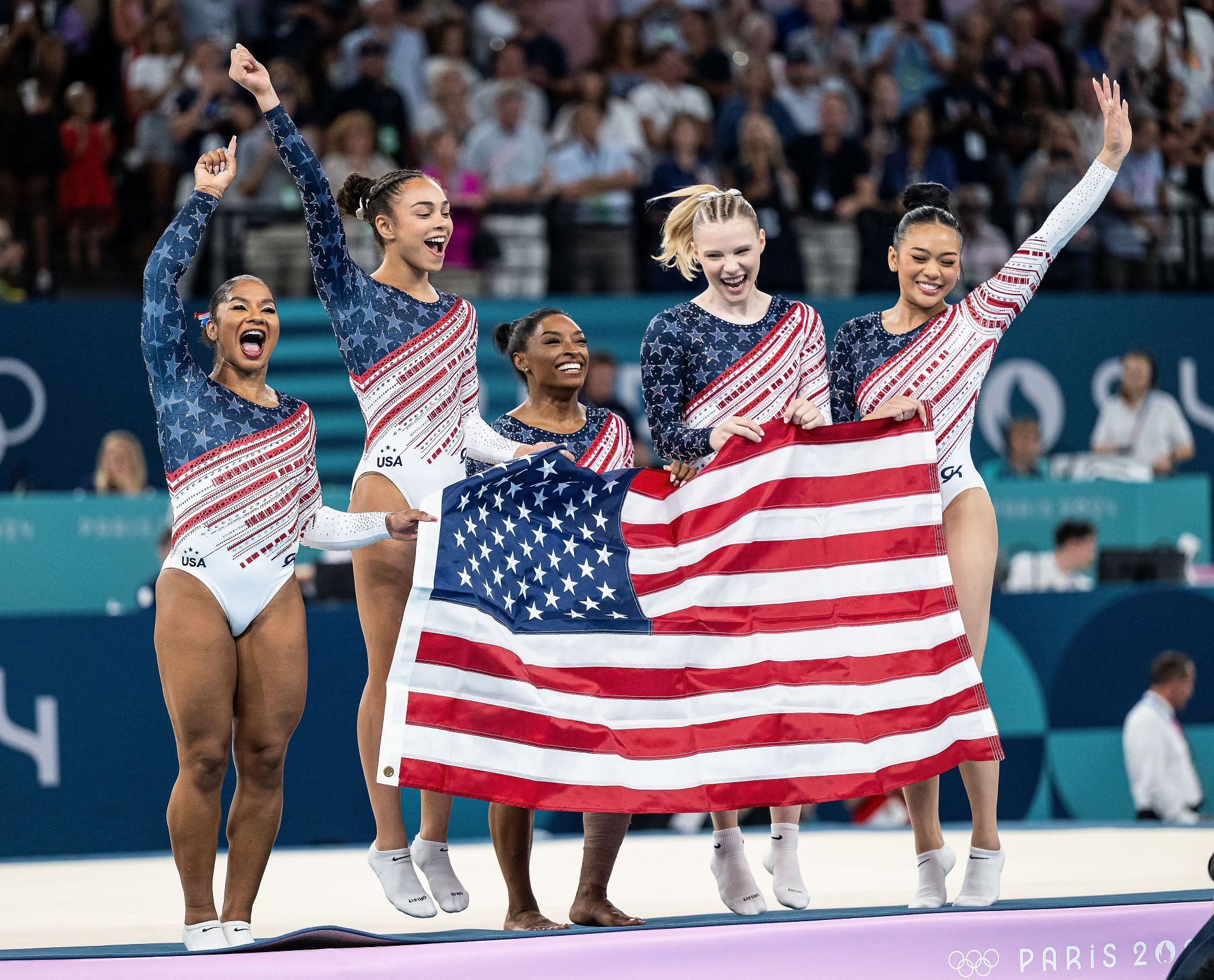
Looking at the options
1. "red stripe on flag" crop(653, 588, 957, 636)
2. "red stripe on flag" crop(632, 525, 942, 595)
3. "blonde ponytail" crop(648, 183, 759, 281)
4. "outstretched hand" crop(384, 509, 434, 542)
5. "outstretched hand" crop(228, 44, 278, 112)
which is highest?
"outstretched hand" crop(228, 44, 278, 112)

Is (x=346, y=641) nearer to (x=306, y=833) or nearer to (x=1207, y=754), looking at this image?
(x=306, y=833)

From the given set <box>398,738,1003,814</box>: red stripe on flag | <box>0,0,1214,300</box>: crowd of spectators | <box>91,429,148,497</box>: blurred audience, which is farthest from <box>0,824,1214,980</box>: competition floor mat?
<box>0,0,1214,300</box>: crowd of spectators

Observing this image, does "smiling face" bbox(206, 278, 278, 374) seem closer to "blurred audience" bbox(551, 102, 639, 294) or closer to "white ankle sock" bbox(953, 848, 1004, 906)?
"white ankle sock" bbox(953, 848, 1004, 906)

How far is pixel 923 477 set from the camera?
4.88 metres

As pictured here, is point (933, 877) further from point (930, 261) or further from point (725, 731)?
point (930, 261)

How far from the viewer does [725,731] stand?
473 centimetres

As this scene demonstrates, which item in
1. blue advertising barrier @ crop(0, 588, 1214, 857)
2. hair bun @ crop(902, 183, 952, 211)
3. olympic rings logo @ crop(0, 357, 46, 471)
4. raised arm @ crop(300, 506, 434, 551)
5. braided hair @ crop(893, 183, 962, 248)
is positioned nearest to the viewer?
raised arm @ crop(300, 506, 434, 551)

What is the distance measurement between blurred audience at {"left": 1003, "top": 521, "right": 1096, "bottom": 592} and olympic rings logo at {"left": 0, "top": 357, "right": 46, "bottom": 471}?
5434 mm

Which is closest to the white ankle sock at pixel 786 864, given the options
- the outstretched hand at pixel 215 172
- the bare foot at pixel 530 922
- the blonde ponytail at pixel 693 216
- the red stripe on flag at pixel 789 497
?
the bare foot at pixel 530 922

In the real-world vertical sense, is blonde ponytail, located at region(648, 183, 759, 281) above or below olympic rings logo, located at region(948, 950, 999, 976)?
above

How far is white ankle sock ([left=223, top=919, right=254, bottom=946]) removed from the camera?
449 centimetres

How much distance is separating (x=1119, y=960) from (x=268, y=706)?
98.7 inches

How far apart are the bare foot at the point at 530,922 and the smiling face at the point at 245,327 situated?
5.67 feet

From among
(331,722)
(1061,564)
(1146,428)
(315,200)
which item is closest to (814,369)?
(315,200)
